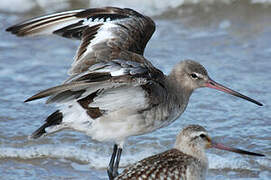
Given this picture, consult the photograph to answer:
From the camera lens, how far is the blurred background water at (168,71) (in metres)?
6.30

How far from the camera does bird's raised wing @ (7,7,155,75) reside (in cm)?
655

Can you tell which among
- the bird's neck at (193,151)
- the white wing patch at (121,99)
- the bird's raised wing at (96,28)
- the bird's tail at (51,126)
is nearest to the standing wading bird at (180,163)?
the bird's neck at (193,151)

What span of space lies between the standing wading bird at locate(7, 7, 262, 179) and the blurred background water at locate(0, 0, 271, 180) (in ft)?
1.71

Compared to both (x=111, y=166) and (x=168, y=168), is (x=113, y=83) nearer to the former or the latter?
(x=168, y=168)

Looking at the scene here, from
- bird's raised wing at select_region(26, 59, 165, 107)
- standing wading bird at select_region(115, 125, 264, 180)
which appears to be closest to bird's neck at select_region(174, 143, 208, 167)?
standing wading bird at select_region(115, 125, 264, 180)

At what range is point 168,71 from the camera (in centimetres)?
836

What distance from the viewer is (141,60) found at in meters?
6.14

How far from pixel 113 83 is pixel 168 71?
3.11m

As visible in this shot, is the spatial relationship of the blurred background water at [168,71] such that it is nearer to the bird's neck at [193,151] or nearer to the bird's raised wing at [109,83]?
the bird's neck at [193,151]

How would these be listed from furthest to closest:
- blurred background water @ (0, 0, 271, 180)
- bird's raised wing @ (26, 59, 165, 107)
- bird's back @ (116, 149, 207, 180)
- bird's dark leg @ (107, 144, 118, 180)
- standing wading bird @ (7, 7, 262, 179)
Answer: blurred background water @ (0, 0, 271, 180), bird's dark leg @ (107, 144, 118, 180), standing wading bird @ (7, 7, 262, 179), bird's raised wing @ (26, 59, 165, 107), bird's back @ (116, 149, 207, 180)

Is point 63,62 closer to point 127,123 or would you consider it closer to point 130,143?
point 130,143

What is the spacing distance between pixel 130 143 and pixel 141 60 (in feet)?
3.12

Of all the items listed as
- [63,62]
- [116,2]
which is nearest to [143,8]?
[116,2]

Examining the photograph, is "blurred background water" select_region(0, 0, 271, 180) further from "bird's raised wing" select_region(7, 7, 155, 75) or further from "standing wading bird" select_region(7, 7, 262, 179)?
"bird's raised wing" select_region(7, 7, 155, 75)
